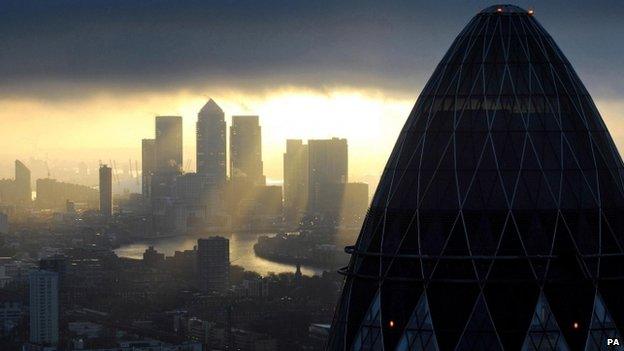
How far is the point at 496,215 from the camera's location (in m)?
26.0

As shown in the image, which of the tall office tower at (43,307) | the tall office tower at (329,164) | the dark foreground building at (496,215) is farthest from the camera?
the tall office tower at (329,164)

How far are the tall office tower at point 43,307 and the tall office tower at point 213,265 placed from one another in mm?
12862

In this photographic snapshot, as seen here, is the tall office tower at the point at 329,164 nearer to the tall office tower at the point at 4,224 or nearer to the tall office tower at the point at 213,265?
the tall office tower at the point at 4,224

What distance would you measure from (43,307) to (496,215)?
95.4m

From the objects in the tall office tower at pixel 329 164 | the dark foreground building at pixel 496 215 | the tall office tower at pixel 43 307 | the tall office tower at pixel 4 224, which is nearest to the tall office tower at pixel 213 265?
the tall office tower at pixel 43 307

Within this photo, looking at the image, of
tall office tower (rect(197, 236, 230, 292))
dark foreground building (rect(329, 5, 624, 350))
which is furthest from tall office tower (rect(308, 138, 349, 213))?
dark foreground building (rect(329, 5, 624, 350))

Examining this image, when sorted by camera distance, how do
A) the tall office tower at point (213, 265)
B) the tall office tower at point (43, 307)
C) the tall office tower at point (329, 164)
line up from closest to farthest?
the tall office tower at point (43, 307) → the tall office tower at point (213, 265) → the tall office tower at point (329, 164)

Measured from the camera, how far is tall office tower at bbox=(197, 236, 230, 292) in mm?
138625

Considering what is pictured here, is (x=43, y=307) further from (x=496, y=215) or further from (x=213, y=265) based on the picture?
(x=496, y=215)

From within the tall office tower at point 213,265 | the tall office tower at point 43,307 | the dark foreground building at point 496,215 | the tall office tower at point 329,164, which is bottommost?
the tall office tower at point 43,307

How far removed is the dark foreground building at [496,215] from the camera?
2578 centimetres

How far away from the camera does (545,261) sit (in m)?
25.9

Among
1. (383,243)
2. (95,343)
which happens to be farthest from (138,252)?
(383,243)

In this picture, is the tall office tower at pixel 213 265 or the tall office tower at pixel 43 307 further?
the tall office tower at pixel 213 265
